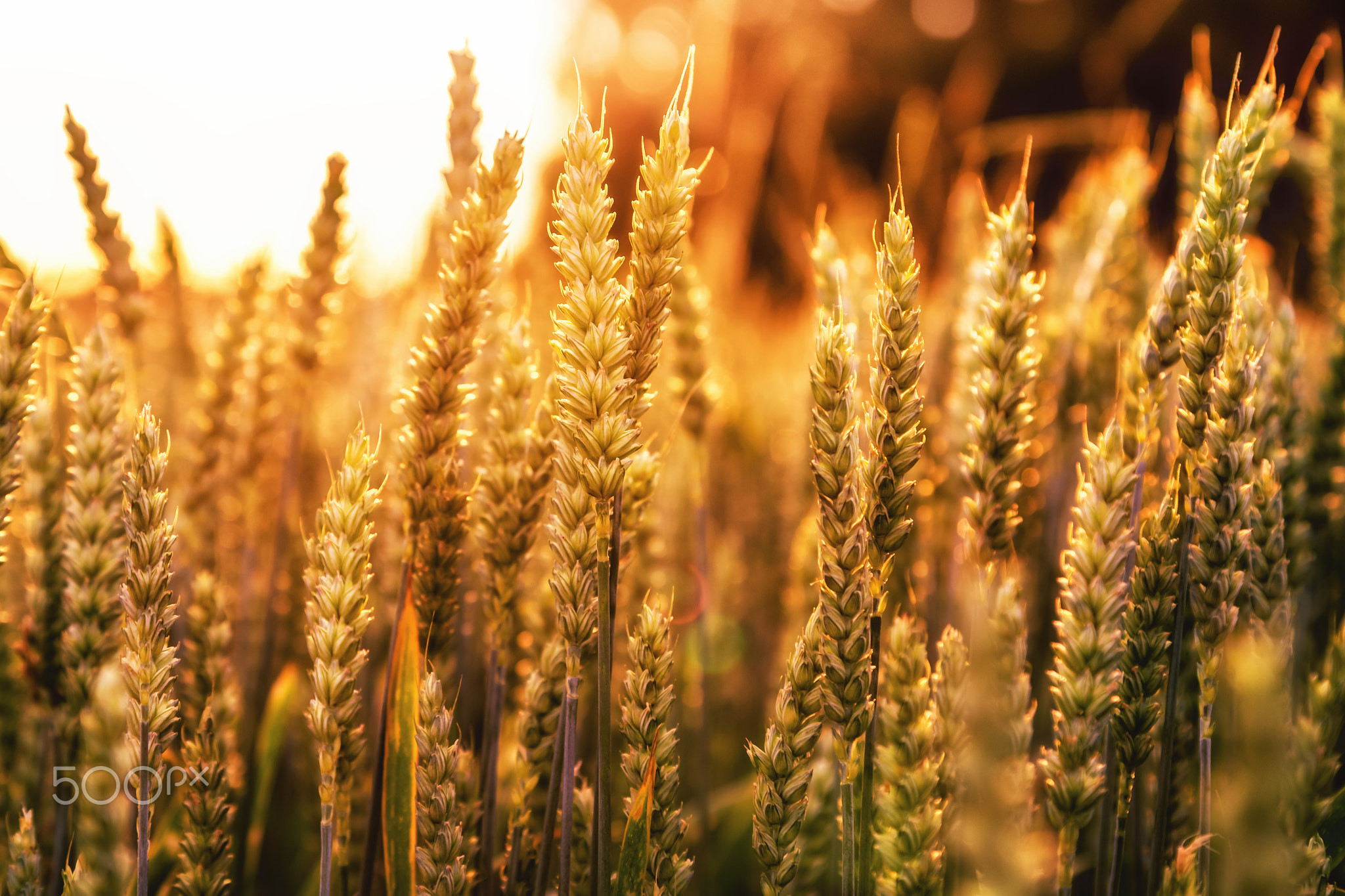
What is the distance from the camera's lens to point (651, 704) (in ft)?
2.16

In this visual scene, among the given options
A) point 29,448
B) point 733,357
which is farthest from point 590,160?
point 733,357

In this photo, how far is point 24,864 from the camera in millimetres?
700

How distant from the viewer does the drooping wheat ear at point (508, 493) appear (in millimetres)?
764

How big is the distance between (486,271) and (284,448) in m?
1.19

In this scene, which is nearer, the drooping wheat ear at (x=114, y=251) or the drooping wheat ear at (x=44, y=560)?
the drooping wheat ear at (x=44, y=560)

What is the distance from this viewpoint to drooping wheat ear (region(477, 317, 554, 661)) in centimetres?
76

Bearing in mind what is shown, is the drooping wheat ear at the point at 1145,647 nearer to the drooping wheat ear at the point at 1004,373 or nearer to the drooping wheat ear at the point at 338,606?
the drooping wheat ear at the point at 1004,373

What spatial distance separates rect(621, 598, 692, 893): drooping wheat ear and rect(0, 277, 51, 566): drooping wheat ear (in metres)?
0.62

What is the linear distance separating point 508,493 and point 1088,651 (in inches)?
22.2

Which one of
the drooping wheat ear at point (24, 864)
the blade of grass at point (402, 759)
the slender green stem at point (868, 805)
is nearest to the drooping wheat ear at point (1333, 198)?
the slender green stem at point (868, 805)

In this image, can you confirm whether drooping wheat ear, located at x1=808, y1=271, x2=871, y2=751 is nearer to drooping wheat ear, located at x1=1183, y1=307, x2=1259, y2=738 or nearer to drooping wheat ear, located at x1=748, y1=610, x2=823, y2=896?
drooping wheat ear, located at x1=748, y1=610, x2=823, y2=896

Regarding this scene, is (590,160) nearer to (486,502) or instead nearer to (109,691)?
(486,502)

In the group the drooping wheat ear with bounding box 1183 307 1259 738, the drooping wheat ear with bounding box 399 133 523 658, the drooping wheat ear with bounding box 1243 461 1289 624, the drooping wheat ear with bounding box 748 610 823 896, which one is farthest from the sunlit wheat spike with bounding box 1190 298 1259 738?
the drooping wheat ear with bounding box 399 133 523 658

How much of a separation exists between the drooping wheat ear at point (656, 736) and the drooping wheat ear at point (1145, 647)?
0.41 m
